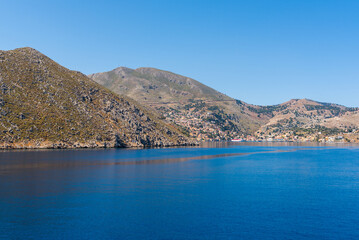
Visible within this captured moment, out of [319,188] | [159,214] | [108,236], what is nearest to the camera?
[108,236]

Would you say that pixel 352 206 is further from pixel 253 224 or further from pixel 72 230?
pixel 72 230

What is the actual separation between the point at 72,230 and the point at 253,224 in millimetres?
25722

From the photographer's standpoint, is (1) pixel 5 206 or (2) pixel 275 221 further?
(1) pixel 5 206

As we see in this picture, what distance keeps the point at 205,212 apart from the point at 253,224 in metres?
9.26

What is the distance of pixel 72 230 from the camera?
4194cm

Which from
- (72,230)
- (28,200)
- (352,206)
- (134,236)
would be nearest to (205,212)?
(134,236)

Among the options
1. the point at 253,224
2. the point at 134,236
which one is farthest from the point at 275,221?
the point at 134,236

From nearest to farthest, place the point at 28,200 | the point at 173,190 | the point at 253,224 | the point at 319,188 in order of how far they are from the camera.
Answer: the point at 253,224 → the point at 28,200 → the point at 173,190 → the point at 319,188

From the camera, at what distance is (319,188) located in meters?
77.2

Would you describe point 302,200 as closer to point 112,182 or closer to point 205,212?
point 205,212

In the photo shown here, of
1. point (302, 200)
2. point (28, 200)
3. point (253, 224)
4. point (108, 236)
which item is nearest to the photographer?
point (108, 236)

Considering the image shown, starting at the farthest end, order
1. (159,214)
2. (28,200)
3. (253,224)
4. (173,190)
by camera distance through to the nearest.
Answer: (173,190)
(28,200)
(159,214)
(253,224)

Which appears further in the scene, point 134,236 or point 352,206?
point 352,206

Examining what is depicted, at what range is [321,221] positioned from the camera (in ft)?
158
